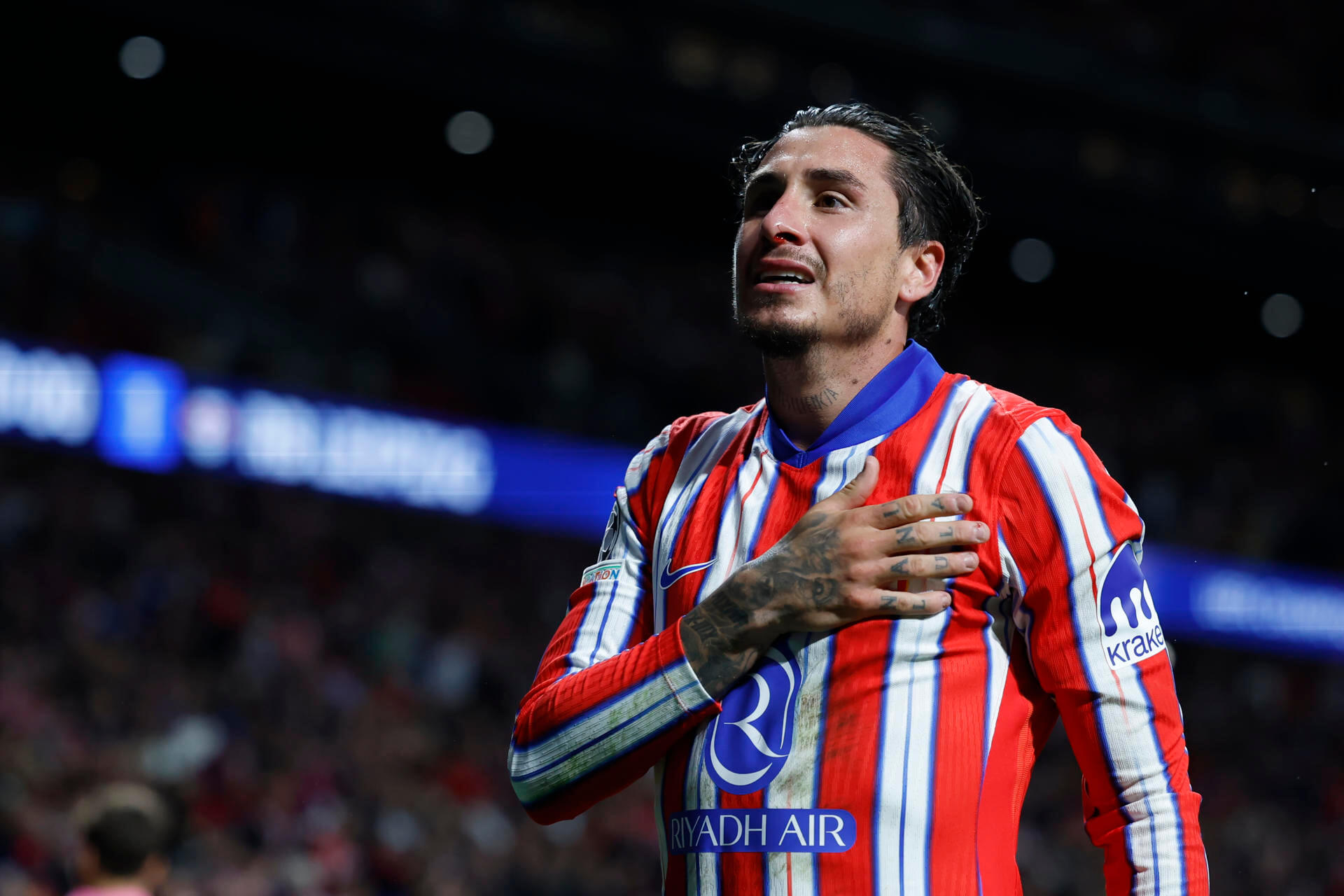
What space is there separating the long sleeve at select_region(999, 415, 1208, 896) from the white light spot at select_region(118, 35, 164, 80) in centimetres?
1163

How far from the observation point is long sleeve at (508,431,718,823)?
1.42 m

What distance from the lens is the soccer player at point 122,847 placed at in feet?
10.3

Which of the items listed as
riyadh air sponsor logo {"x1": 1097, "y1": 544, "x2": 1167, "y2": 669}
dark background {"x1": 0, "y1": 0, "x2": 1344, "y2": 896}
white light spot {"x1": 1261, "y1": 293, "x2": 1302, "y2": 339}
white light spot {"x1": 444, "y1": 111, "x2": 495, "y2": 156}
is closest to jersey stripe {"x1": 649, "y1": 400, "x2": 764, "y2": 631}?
riyadh air sponsor logo {"x1": 1097, "y1": 544, "x2": 1167, "y2": 669}

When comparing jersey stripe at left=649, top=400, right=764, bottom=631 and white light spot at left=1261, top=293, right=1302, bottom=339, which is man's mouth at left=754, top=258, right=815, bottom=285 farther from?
white light spot at left=1261, top=293, right=1302, bottom=339

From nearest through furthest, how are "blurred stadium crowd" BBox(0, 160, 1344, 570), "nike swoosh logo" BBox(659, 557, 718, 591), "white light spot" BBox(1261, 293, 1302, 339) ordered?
"nike swoosh logo" BBox(659, 557, 718, 591) < "blurred stadium crowd" BBox(0, 160, 1344, 570) < "white light spot" BBox(1261, 293, 1302, 339)

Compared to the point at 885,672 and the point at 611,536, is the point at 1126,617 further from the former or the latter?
the point at 611,536

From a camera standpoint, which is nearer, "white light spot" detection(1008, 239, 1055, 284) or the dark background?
the dark background

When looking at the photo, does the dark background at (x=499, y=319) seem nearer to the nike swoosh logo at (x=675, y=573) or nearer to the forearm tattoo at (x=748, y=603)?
the nike swoosh logo at (x=675, y=573)

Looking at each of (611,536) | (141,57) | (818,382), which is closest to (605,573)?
(611,536)

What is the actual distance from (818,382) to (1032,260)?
Result: 1382 centimetres

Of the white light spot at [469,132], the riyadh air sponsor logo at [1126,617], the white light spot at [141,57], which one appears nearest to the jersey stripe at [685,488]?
the riyadh air sponsor logo at [1126,617]

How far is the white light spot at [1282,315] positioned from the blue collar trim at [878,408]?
15.2 metres

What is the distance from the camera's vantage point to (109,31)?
11.1 metres

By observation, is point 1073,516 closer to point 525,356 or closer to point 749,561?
point 749,561
